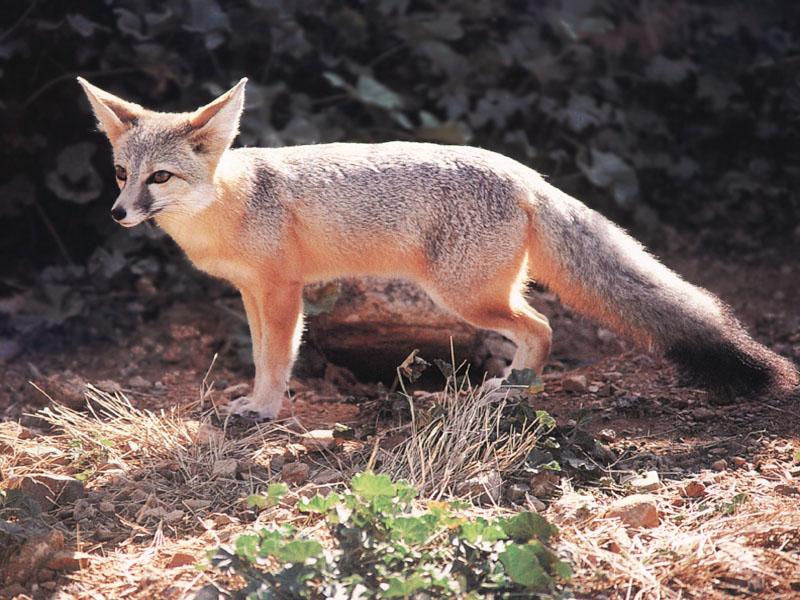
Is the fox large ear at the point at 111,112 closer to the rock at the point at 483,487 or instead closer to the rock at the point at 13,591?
the rock at the point at 13,591

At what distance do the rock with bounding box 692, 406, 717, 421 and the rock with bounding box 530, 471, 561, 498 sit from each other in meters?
1.04

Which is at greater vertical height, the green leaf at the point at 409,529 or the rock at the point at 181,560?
the green leaf at the point at 409,529

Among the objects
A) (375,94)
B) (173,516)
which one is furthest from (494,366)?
(173,516)

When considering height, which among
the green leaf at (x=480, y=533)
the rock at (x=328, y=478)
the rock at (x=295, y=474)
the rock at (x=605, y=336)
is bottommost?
the rock at (x=605, y=336)

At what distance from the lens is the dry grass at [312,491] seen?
9.70ft

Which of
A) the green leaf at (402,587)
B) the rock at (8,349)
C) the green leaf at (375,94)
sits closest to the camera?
the green leaf at (402,587)

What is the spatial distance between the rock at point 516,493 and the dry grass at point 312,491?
12 centimetres

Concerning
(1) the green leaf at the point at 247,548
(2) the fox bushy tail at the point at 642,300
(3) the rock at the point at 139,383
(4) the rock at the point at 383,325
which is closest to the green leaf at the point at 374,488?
(1) the green leaf at the point at 247,548

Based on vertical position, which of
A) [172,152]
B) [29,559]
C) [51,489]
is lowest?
[51,489]

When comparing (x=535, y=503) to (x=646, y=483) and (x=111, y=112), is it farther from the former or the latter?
(x=111, y=112)

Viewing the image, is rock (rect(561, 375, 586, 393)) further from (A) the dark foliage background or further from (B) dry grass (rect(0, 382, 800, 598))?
(A) the dark foliage background

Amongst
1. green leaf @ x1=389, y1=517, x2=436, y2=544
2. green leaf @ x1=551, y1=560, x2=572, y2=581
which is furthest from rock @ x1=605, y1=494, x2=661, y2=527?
green leaf @ x1=389, y1=517, x2=436, y2=544

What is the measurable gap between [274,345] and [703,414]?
211 cm

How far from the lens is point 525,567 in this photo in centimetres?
275
